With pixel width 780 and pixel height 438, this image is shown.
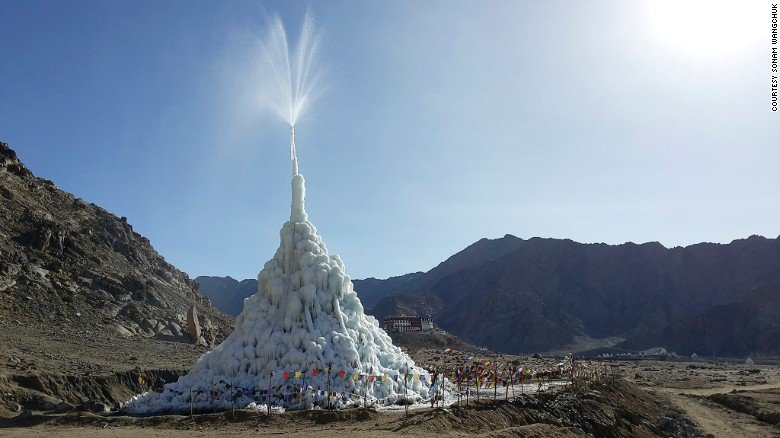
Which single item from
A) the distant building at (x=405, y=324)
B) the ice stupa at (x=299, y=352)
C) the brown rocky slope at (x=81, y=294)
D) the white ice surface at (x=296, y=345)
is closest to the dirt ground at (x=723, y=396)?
the ice stupa at (x=299, y=352)

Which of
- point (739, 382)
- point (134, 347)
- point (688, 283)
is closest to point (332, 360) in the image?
point (134, 347)

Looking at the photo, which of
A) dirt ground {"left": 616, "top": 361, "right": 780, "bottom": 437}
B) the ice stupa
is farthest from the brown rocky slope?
dirt ground {"left": 616, "top": 361, "right": 780, "bottom": 437}

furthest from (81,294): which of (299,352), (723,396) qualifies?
(723,396)

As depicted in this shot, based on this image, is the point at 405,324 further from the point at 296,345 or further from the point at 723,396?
the point at 296,345

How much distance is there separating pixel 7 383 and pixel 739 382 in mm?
72403

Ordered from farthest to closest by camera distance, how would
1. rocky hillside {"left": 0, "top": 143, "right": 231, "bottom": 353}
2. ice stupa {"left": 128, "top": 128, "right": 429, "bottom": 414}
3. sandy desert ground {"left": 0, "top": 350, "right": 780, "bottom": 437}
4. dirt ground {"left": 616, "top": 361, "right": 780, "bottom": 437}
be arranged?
rocky hillside {"left": 0, "top": 143, "right": 231, "bottom": 353} → dirt ground {"left": 616, "top": 361, "right": 780, "bottom": 437} → ice stupa {"left": 128, "top": 128, "right": 429, "bottom": 414} → sandy desert ground {"left": 0, "top": 350, "right": 780, "bottom": 437}

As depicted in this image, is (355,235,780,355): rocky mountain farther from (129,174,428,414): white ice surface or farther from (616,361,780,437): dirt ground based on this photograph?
(129,174,428,414): white ice surface

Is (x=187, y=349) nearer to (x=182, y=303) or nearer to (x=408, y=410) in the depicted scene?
(x=182, y=303)

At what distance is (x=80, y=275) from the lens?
77062 mm

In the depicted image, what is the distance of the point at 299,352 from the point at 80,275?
5047 centimetres

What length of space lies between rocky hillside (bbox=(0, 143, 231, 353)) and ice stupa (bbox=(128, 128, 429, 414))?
31.7 m

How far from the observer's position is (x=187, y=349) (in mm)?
69688

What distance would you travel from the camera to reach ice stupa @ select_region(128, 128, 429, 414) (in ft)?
119

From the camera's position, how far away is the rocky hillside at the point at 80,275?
67188mm
